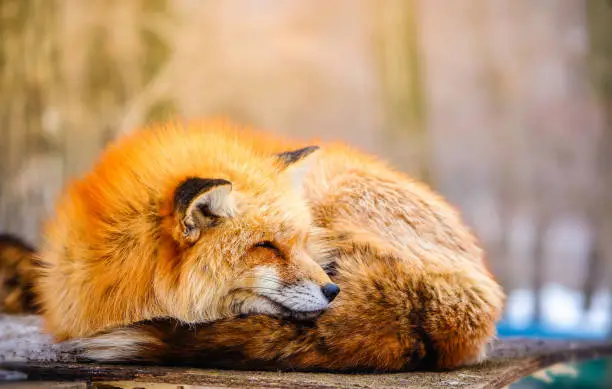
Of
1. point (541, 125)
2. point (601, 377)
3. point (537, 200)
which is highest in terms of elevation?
point (541, 125)

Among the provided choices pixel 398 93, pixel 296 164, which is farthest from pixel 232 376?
pixel 398 93

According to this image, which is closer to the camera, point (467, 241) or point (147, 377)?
point (147, 377)

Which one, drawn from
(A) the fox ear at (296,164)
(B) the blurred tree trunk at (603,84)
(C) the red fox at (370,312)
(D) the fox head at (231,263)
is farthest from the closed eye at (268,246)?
(B) the blurred tree trunk at (603,84)

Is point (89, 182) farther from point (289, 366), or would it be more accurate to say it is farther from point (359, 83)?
point (359, 83)

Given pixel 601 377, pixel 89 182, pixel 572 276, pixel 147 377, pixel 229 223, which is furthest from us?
pixel 572 276

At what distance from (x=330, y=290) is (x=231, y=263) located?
238 millimetres

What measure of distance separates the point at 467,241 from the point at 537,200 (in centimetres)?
243

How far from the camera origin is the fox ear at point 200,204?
1295mm

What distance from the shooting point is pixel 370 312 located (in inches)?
53.5

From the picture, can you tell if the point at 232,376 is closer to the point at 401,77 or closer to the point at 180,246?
the point at 180,246

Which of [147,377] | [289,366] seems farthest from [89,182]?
[289,366]

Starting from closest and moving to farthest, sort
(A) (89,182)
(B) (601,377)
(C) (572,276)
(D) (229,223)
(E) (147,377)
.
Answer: (E) (147,377), (D) (229,223), (A) (89,182), (B) (601,377), (C) (572,276)

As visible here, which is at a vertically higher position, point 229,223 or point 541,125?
point 541,125

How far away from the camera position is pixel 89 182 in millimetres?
1586
